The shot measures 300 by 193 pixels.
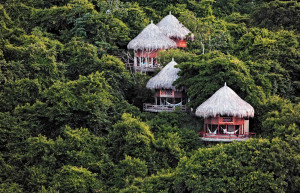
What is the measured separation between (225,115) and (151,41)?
7.56 meters

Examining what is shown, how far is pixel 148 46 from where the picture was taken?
3775 cm

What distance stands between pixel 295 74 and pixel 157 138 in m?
8.47

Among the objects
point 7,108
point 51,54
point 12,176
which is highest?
point 51,54

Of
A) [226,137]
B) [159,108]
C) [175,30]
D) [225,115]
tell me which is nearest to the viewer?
[226,137]

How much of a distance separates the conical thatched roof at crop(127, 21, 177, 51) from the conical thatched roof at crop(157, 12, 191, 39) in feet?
3.69

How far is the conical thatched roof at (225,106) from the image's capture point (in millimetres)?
31484

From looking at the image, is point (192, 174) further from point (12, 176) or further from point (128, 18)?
point (128, 18)

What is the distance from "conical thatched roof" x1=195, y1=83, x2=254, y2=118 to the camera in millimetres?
31484

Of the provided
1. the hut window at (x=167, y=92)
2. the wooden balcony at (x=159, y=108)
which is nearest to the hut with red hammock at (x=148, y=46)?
the hut window at (x=167, y=92)

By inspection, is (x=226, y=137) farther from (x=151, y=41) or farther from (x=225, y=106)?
(x=151, y=41)

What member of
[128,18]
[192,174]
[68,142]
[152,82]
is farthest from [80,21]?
[192,174]

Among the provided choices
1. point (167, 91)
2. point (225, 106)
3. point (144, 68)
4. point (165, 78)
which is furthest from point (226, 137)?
point (144, 68)

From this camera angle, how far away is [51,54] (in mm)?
35938

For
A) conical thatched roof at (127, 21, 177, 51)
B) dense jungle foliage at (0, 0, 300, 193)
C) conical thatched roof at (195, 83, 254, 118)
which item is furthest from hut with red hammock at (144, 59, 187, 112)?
conical thatched roof at (195, 83, 254, 118)
